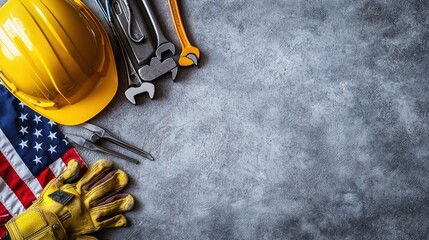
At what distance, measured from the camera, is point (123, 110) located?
223 centimetres

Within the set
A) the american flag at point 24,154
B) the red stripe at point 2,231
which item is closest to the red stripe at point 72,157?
the american flag at point 24,154

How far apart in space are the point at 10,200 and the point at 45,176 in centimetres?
16

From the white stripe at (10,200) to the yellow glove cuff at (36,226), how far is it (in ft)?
0.27

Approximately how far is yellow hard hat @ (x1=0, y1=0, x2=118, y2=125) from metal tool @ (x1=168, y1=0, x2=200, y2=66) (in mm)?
302

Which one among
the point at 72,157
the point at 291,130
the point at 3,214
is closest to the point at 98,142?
the point at 72,157

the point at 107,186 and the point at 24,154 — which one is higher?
the point at 24,154

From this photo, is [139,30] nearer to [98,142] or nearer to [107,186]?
[98,142]

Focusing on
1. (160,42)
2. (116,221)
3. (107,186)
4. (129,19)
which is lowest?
(116,221)

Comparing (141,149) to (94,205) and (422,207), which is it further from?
(422,207)

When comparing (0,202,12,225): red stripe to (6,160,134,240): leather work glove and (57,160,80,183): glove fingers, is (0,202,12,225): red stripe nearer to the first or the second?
(6,160,134,240): leather work glove

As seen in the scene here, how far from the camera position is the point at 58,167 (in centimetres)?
220

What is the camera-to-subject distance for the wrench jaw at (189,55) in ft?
7.22

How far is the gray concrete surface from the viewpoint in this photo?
220 cm

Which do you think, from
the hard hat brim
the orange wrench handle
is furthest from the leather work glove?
the orange wrench handle
